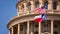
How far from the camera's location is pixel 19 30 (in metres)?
126

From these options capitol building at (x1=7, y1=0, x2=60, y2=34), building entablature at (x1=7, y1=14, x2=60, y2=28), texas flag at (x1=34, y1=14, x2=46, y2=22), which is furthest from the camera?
capitol building at (x1=7, y1=0, x2=60, y2=34)

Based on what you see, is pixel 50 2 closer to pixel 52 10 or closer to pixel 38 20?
pixel 52 10

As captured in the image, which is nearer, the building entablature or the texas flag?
the texas flag

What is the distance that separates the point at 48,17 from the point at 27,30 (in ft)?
18.6

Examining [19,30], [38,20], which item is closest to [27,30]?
[19,30]

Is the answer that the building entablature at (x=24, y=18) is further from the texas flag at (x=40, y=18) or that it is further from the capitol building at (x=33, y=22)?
the texas flag at (x=40, y=18)

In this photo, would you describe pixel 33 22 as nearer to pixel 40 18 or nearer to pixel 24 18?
pixel 24 18

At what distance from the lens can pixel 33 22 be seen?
124938 mm

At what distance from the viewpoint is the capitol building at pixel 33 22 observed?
123 m

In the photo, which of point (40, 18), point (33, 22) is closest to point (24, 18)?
point (33, 22)

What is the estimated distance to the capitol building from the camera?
404ft

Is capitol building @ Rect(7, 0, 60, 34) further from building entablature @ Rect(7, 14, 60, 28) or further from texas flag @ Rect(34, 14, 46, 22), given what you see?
texas flag @ Rect(34, 14, 46, 22)

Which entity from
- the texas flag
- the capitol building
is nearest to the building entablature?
the capitol building

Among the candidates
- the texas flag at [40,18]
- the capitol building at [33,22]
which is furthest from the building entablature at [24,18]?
the texas flag at [40,18]
